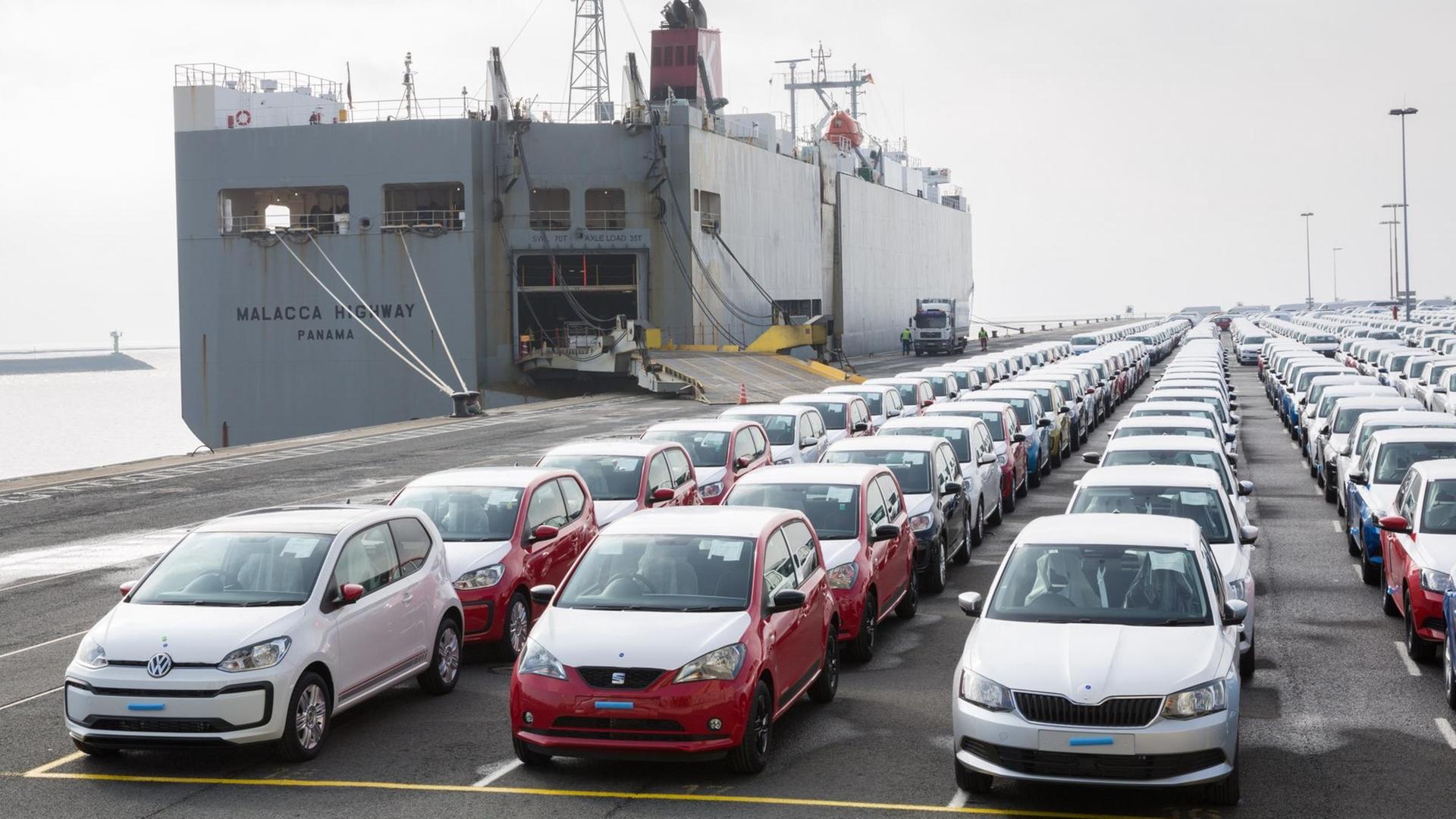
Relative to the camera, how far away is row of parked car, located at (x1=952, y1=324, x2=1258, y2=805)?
7945 millimetres

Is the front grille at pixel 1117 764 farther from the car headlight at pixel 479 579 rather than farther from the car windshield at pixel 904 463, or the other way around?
the car windshield at pixel 904 463

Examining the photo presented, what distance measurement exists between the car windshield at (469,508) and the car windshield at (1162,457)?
6998 millimetres

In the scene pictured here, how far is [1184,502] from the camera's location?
12875 millimetres

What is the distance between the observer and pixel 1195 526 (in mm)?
10297

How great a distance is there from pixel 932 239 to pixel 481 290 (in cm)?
6667

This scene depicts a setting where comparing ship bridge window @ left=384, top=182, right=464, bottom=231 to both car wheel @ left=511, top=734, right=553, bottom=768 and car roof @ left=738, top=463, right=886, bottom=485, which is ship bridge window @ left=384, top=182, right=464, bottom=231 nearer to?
car roof @ left=738, top=463, right=886, bottom=485

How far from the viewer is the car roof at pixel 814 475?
13.5 meters

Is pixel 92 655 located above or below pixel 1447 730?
above

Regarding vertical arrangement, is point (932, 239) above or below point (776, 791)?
above

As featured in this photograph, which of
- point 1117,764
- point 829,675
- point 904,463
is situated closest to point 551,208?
point 904,463

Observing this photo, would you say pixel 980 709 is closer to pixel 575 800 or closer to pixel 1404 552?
pixel 575 800

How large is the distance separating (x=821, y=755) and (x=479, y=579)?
12.3 feet

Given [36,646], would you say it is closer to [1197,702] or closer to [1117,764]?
[1117,764]

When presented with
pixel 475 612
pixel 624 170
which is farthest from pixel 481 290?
pixel 475 612
